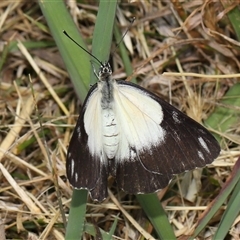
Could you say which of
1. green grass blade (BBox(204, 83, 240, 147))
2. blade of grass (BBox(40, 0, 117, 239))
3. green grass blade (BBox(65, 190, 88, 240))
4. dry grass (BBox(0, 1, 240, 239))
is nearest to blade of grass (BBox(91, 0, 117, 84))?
blade of grass (BBox(40, 0, 117, 239))

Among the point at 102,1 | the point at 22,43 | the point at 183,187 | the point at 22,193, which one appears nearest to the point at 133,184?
the point at 183,187

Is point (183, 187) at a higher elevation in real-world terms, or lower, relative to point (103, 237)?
higher

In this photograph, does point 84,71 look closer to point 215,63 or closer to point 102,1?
point 102,1

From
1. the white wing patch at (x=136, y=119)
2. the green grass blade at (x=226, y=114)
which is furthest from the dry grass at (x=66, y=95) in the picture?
the white wing patch at (x=136, y=119)

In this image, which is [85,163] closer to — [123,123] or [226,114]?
[123,123]

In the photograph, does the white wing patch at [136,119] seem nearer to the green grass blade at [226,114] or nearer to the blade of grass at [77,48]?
the blade of grass at [77,48]

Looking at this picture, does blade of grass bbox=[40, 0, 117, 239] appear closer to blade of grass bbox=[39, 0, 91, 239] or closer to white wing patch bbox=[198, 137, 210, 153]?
blade of grass bbox=[39, 0, 91, 239]

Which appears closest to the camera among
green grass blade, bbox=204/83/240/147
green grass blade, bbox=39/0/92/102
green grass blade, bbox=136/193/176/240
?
green grass blade, bbox=136/193/176/240
